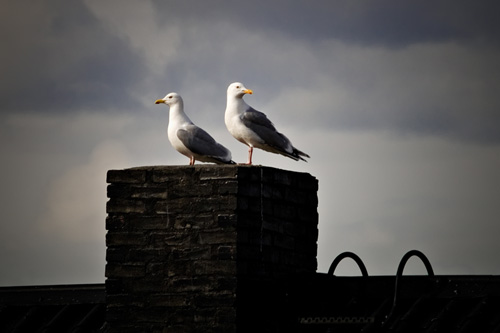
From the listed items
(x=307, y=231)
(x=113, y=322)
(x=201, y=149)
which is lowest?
(x=113, y=322)

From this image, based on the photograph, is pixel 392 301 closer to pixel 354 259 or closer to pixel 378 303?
pixel 378 303

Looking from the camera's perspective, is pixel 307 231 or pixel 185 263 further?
pixel 307 231

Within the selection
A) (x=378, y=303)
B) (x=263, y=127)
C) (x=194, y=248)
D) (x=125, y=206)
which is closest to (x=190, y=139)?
(x=263, y=127)

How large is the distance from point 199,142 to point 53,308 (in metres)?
2.36

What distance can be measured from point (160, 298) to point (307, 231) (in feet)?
5.19

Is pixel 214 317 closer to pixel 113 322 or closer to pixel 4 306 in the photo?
pixel 113 322

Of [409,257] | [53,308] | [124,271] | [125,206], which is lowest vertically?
[53,308]

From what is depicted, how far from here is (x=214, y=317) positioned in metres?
9.76

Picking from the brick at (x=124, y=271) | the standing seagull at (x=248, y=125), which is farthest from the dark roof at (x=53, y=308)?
the standing seagull at (x=248, y=125)

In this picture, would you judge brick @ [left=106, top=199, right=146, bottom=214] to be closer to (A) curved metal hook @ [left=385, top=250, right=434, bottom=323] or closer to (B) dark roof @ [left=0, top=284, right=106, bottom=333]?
(B) dark roof @ [left=0, top=284, right=106, bottom=333]

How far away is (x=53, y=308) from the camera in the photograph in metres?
12.3

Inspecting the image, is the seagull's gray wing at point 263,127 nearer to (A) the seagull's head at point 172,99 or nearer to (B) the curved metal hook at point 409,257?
(A) the seagull's head at point 172,99

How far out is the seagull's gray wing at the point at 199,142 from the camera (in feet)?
42.4

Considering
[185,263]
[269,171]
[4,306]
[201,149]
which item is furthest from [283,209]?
[4,306]
